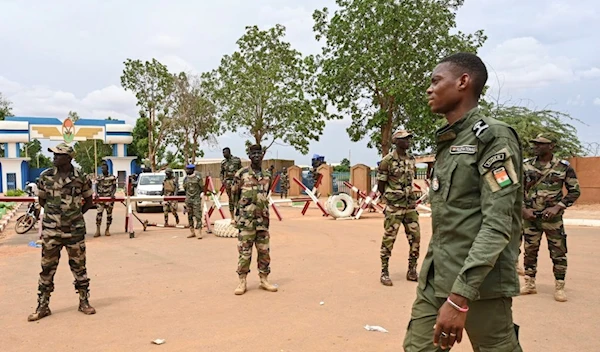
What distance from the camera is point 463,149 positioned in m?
2.21

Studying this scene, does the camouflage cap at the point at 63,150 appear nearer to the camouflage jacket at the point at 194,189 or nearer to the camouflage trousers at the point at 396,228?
the camouflage trousers at the point at 396,228

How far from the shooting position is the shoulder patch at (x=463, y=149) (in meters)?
2.18

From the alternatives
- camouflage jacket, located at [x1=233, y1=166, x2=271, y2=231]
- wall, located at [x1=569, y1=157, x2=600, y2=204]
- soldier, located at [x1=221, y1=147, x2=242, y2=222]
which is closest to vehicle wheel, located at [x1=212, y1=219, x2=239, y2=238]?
soldier, located at [x1=221, y1=147, x2=242, y2=222]

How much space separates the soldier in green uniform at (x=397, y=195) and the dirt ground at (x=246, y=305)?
1.78 ft

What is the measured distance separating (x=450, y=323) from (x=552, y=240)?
4.11 meters

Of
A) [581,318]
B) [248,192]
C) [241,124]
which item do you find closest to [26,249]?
[248,192]

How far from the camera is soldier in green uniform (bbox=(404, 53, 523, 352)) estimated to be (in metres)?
2.05

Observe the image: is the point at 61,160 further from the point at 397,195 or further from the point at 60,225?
the point at 397,195

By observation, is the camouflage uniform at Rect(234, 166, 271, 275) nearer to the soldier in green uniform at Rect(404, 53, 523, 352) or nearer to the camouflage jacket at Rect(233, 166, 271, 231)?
the camouflage jacket at Rect(233, 166, 271, 231)

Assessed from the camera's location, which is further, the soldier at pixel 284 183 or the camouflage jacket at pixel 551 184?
the soldier at pixel 284 183

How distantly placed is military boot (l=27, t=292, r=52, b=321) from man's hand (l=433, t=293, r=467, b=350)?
14.7 feet

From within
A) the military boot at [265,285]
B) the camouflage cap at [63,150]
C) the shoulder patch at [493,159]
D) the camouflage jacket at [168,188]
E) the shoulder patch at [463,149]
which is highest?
the camouflage cap at [63,150]

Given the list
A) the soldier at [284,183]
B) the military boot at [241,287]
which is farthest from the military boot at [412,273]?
the soldier at [284,183]

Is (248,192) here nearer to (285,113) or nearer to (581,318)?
(581,318)
